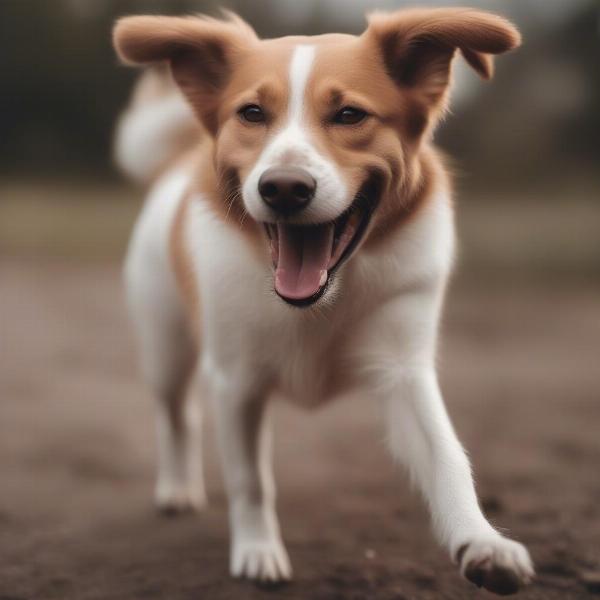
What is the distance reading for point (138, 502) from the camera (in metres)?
4.77

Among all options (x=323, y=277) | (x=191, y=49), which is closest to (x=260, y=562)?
(x=323, y=277)

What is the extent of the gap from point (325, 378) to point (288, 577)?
0.85 meters

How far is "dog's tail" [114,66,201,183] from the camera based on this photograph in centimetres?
477

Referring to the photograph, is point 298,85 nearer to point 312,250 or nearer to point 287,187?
point 287,187

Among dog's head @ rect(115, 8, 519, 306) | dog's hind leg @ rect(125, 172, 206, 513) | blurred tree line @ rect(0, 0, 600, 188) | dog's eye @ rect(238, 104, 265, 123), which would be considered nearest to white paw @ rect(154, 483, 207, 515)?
dog's hind leg @ rect(125, 172, 206, 513)

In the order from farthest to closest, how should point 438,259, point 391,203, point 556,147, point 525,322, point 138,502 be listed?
point 556,147, point 525,322, point 138,502, point 438,259, point 391,203

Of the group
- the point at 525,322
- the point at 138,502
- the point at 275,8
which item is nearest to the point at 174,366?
the point at 138,502

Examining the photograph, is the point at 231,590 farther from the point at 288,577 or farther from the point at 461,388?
the point at 461,388

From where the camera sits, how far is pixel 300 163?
2.78 meters

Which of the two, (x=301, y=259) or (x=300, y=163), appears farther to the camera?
(x=301, y=259)

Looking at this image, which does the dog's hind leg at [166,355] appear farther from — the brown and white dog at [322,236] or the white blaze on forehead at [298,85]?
the white blaze on forehead at [298,85]

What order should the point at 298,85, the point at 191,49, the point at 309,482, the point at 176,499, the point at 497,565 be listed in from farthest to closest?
the point at 309,482 < the point at 176,499 < the point at 191,49 < the point at 298,85 < the point at 497,565

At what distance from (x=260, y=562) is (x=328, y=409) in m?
2.98

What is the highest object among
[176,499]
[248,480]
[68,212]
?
[248,480]
